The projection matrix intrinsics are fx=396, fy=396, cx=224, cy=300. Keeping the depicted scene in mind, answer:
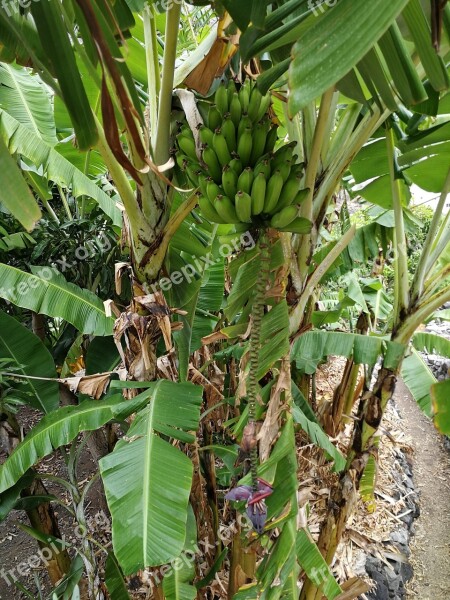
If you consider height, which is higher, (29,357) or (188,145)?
(188,145)

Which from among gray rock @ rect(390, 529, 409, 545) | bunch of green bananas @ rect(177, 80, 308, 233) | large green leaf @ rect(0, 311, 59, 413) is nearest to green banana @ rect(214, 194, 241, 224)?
bunch of green bananas @ rect(177, 80, 308, 233)

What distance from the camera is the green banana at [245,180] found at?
59cm

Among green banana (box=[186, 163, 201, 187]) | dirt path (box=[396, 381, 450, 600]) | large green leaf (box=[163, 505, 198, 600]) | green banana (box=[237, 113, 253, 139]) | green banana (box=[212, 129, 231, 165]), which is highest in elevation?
green banana (box=[237, 113, 253, 139])

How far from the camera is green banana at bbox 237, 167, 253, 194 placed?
59 cm

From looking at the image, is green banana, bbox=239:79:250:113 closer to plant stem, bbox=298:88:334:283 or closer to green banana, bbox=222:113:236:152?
green banana, bbox=222:113:236:152

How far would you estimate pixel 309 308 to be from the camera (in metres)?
1.08

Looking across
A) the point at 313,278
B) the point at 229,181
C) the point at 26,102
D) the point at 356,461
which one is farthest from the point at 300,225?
the point at 26,102

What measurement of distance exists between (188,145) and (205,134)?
55mm

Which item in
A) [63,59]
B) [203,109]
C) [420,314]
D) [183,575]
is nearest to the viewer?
[63,59]

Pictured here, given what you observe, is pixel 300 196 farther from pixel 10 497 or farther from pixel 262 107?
pixel 10 497

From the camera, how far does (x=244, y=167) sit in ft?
2.08

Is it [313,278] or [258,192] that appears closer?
[258,192]

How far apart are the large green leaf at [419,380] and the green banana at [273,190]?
0.90 m

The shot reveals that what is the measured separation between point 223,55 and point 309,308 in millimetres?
633
